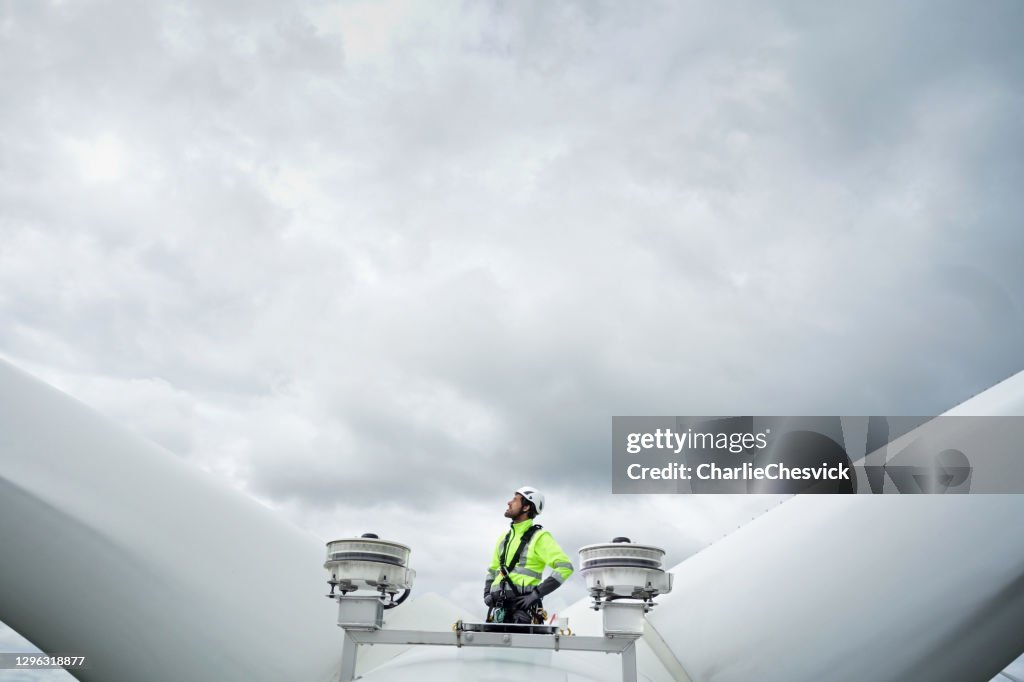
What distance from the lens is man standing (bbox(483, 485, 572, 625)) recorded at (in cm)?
783

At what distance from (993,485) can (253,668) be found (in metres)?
7.13

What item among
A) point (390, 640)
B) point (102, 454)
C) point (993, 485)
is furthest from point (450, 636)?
point (993, 485)

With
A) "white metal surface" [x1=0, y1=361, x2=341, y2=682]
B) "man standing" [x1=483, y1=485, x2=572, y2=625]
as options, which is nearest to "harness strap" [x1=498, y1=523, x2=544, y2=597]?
"man standing" [x1=483, y1=485, x2=572, y2=625]

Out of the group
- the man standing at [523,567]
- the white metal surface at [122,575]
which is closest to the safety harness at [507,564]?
the man standing at [523,567]

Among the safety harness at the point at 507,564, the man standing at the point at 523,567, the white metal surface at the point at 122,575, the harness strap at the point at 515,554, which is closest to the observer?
the white metal surface at the point at 122,575

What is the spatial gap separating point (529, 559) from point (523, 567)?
108 mm

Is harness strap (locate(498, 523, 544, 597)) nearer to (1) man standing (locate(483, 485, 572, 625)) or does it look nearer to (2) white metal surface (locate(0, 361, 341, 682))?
(1) man standing (locate(483, 485, 572, 625))

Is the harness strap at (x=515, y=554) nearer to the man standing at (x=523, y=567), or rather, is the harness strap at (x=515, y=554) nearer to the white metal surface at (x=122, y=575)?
the man standing at (x=523, y=567)

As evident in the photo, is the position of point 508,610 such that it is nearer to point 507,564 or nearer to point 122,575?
point 507,564

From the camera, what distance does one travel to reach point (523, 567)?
837cm

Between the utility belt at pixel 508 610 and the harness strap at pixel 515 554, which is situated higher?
the harness strap at pixel 515 554

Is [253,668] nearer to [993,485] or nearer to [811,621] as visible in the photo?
[811,621]

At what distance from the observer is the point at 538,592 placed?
7.75 m

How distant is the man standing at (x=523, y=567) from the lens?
7833 millimetres
